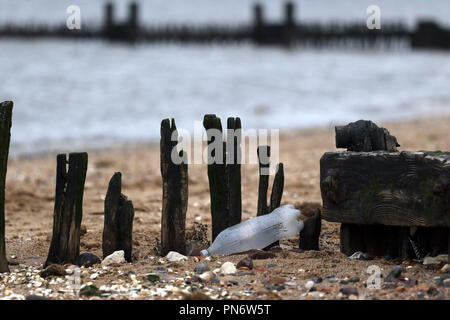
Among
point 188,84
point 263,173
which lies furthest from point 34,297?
point 188,84

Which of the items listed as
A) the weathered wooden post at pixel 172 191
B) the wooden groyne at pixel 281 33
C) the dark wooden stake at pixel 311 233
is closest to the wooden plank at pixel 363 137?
the dark wooden stake at pixel 311 233

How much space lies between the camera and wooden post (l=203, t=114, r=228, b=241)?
4.84 m

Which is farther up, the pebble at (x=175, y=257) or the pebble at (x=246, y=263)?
the pebble at (x=246, y=263)

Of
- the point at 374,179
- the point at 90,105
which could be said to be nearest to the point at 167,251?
the point at 374,179

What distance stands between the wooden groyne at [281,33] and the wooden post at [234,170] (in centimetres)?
2416

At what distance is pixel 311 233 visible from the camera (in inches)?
198

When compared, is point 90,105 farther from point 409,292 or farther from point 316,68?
point 409,292

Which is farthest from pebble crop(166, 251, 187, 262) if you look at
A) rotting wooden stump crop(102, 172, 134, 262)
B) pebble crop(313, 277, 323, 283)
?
pebble crop(313, 277, 323, 283)

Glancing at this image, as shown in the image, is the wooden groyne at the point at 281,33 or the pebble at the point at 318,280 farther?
the wooden groyne at the point at 281,33

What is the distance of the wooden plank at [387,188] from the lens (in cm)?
425

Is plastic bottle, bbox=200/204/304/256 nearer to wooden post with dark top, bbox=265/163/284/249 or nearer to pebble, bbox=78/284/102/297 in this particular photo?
wooden post with dark top, bbox=265/163/284/249

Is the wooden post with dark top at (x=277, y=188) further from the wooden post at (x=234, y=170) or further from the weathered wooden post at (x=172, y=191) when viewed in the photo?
the weathered wooden post at (x=172, y=191)

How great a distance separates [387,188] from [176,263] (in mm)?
1492

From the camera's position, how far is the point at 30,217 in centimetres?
739
